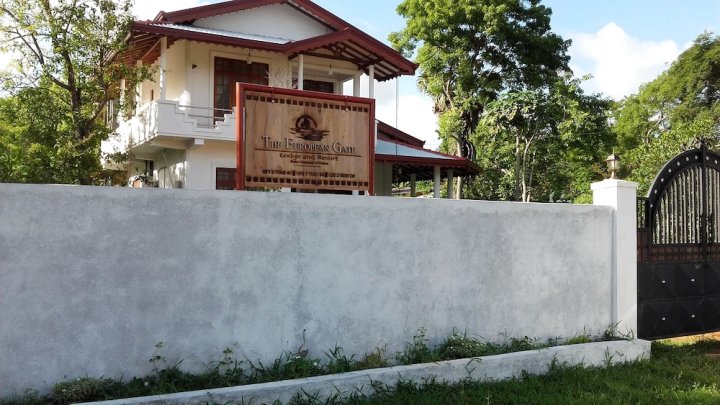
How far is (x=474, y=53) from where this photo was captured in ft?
87.1

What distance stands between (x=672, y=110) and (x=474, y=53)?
1390cm

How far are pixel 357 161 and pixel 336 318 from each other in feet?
5.25

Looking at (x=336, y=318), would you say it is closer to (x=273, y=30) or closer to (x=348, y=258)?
(x=348, y=258)

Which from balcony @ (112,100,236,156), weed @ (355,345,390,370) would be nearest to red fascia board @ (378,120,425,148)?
balcony @ (112,100,236,156)

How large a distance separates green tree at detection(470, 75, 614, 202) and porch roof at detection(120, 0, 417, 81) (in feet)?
21.1

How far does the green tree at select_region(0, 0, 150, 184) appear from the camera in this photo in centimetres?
1380

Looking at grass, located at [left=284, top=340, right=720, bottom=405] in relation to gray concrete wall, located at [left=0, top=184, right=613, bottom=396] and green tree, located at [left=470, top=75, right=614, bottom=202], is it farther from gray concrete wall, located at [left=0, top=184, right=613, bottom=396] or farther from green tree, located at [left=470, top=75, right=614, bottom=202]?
green tree, located at [left=470, top=75, right=614, bottom=202]

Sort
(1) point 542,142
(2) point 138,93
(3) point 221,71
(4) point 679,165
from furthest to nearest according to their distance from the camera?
(1) point 542,142 → (2) point 138,93 → (3) point 221,71 → (4) point 679,165

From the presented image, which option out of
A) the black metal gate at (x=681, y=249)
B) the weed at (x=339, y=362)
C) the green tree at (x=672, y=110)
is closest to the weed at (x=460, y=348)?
the weed at (x=339, y=362)

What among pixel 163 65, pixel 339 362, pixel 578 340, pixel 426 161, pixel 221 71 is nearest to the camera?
pixel 339 362

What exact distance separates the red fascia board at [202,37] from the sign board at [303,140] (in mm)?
8807

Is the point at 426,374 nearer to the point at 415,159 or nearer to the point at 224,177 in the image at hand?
the point at 224,177

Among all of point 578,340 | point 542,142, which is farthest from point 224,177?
point 542,142

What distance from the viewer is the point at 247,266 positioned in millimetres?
5160
